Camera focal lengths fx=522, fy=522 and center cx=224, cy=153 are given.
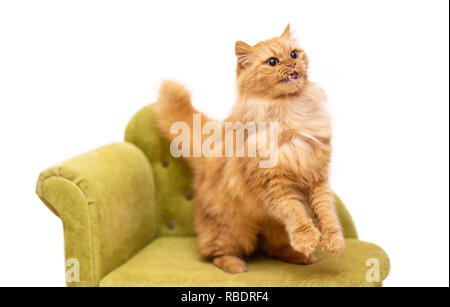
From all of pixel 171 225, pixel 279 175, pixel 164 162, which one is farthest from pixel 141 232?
pixel 279 175

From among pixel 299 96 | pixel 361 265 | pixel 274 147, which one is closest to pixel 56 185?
pixel 274 147

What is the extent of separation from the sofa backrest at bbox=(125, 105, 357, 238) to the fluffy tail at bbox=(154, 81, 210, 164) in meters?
0.09

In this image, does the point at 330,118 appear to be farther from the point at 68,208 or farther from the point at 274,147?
the point at 68,208

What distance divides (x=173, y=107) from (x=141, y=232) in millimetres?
583

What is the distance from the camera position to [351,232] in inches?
94.6

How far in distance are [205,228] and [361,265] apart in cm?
65

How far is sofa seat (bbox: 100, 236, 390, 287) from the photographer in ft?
6.31

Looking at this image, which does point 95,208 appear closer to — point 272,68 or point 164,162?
point 164,162

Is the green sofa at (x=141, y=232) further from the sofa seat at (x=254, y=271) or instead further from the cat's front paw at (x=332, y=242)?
the cat's front paw at (x=332, y=242)

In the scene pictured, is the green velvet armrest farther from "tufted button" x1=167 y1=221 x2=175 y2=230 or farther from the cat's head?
the cat's head

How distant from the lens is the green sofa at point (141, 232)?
1941mm

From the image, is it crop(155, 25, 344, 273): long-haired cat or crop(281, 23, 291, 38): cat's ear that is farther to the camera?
crop(281, 23, 291, 38): cat's ear

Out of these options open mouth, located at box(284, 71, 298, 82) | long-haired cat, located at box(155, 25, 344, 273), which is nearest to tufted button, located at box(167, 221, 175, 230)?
long-haired cat, located at box(155, 25, 344, 273)

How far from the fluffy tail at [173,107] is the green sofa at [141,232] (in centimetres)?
10
